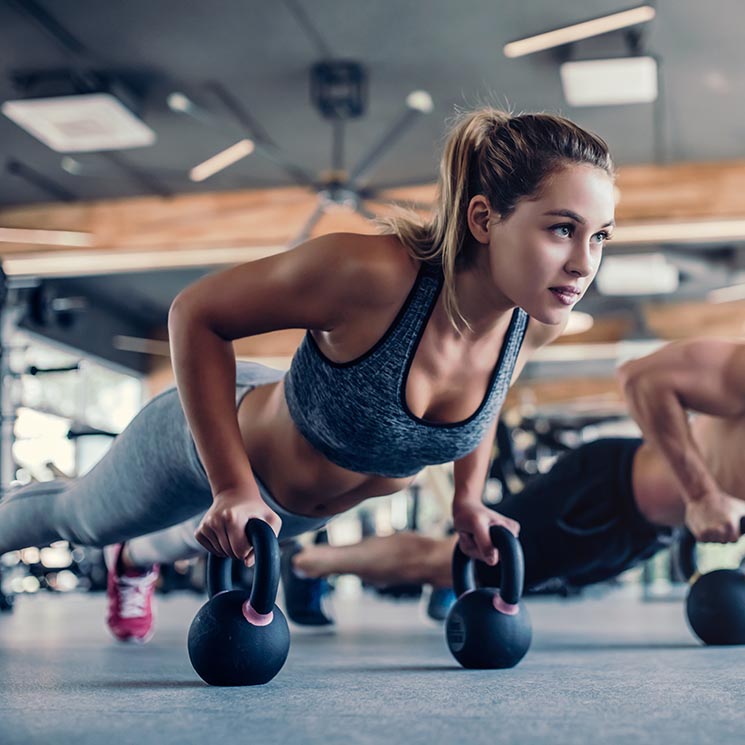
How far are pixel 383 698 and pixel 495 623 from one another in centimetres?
42

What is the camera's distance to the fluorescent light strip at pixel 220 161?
5625mm

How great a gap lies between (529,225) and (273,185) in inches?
192

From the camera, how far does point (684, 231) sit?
5.67 meters

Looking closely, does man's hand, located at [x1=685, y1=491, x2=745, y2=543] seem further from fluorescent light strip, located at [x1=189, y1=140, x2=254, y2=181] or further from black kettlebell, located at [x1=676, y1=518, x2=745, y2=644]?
fluorescent light strip, located at [x1=189, y1=140, x2=254, y2=181]

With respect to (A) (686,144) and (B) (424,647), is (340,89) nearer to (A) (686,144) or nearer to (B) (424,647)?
(A) (686,144)

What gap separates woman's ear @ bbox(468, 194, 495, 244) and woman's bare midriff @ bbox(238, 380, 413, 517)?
448 millimetres

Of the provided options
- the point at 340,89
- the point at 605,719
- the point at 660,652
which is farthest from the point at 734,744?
the point at 340,89

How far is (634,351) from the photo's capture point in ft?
30.8

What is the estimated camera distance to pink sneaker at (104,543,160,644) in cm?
235

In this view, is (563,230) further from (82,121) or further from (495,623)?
(82,121)

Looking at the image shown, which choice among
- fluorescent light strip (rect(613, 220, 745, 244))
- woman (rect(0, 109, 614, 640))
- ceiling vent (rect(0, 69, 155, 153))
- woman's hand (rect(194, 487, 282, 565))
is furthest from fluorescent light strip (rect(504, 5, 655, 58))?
woman's hand (rect(194, 487, 282, 565))

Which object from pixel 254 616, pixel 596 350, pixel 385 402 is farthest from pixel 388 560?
pixel 596 350

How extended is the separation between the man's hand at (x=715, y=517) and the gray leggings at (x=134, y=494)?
73cm

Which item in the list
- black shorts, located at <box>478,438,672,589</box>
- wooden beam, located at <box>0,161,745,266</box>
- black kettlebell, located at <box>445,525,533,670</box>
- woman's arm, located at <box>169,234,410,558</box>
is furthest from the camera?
wooden beam, located at <box>0,161,745,266</box>
